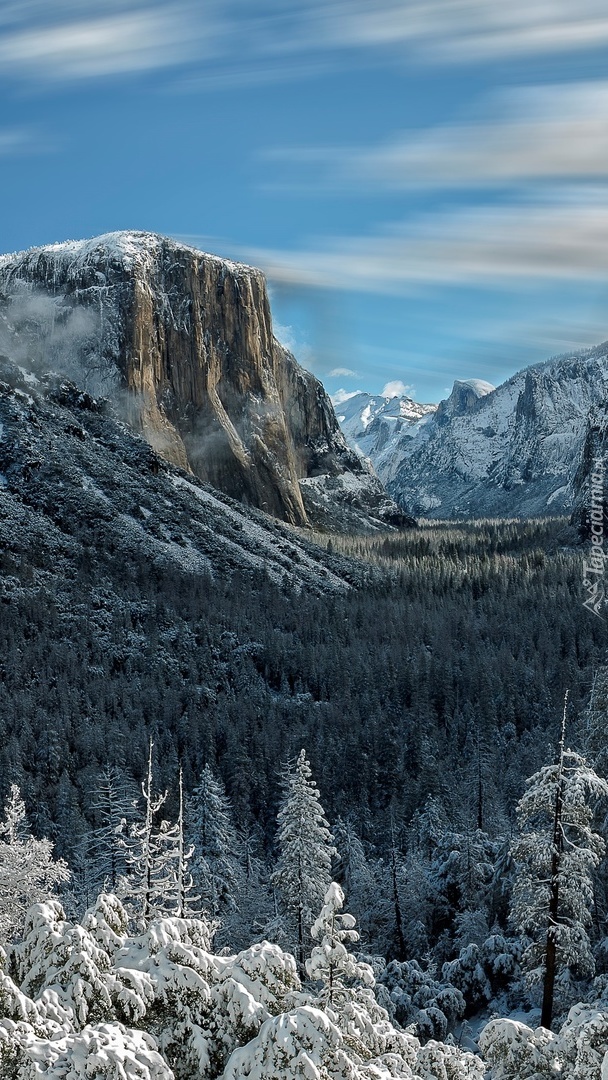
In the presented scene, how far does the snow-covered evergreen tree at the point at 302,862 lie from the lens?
33375 millimetres

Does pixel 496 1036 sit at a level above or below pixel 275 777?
above

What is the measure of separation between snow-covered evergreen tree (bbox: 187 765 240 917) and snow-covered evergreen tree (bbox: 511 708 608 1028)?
73.2 ft

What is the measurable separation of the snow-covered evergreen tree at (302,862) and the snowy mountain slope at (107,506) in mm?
111223

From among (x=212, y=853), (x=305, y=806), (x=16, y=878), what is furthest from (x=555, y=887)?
(x=212, y=853)

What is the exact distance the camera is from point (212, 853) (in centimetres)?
4659

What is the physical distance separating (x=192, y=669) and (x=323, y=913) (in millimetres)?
99775

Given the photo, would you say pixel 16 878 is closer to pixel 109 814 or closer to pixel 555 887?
pixel 555 887

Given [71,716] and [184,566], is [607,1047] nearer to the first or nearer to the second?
[71,716]

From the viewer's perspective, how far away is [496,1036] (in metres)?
Answer: 15.5

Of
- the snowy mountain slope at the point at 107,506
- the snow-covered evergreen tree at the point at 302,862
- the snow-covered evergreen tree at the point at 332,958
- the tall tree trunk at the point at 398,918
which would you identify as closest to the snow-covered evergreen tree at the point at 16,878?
the snow-covered evergreen tree at the point at 302,862

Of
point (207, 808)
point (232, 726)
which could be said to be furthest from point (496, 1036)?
point (232, 726)

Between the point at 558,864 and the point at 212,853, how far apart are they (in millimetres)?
29964

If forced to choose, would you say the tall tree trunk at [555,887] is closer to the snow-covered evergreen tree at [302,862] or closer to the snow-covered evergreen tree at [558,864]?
the snow-covered evergreen tree at [558,864]

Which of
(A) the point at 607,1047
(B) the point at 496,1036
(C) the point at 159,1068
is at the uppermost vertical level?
(C) the point at 159,1068
